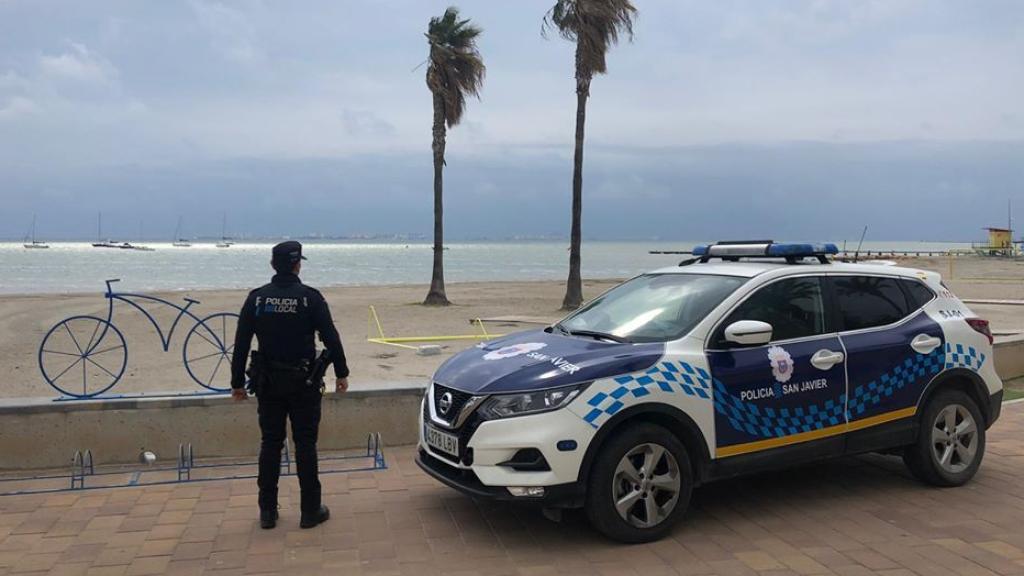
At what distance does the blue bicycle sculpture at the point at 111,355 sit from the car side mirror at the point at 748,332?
4170 mm

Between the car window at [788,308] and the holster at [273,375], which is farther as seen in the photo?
the car window at [788,308]

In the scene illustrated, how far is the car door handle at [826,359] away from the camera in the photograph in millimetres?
5117

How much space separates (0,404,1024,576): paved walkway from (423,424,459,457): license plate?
511mm

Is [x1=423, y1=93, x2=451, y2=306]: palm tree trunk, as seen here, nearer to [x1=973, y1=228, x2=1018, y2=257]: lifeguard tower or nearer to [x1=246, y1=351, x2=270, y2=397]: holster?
[x1=246, y1=351, x2=270, y2=397]: holster

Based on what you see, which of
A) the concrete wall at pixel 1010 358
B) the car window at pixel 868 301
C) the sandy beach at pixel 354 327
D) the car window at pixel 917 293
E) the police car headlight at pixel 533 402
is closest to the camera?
the police car headlight at pixel 533 402

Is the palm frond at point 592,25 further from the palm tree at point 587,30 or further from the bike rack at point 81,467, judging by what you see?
the bike rack at point 81,467

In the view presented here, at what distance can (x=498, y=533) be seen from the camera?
15.9ft

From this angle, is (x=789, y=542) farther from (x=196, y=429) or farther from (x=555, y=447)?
(x=196, y=429)

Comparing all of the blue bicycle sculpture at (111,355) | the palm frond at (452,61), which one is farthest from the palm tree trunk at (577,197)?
the blue bicycle sculpture at (111,355)

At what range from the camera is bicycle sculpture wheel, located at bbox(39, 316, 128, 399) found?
7.50m

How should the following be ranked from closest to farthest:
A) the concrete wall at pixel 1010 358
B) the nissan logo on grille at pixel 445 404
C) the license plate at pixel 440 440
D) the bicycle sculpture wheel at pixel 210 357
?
the license plate at pixel 440 440 → the nissan logo on grille at pixel 445 404 → the bicycle sculpture wheel at pixel 210 357 → the concrete wall at pixel 1010 358

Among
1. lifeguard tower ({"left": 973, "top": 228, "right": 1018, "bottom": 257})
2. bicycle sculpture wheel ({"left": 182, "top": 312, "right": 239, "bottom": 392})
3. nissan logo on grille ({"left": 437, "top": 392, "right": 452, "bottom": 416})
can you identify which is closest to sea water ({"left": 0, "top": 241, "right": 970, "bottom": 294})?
bicycle sculpture wheel ({"left": 182, "top": 312, "right": 239, "bottom": 392})

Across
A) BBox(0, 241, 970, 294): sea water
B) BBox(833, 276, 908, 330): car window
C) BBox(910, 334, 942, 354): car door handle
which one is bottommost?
BBox(0, 241, 970, 294): sea water

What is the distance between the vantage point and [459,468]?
184 inches
